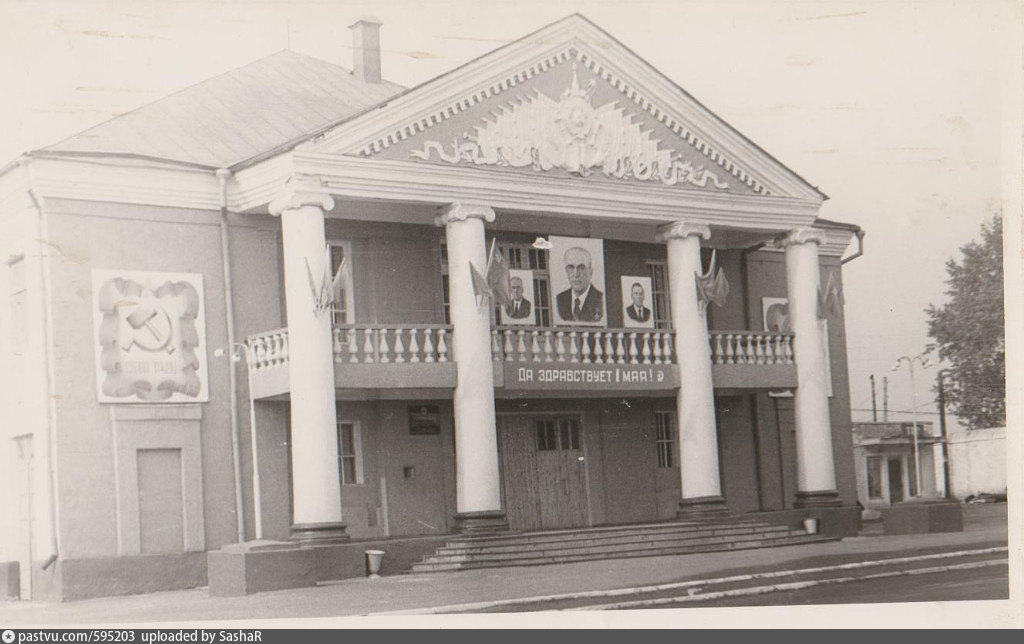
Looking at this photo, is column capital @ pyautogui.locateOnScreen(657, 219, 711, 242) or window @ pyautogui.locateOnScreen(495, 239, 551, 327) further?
window @ pyautogui.locateOnScreen(495, 239, 551, 327)

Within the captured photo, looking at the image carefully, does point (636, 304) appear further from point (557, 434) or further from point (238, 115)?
point (238, 115)

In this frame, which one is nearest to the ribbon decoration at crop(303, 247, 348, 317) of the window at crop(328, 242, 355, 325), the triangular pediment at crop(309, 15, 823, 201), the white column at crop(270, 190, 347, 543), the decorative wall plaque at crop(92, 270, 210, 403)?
the white column at crop(270, 190, 347, 543)

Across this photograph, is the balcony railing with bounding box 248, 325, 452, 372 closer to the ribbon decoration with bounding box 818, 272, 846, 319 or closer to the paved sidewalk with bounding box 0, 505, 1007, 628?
the paved sidewalk with bounding box 0, 505, 1007, 628

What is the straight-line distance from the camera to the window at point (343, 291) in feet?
82.6

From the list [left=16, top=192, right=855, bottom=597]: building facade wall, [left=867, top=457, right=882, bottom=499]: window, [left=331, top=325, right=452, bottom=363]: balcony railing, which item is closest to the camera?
[left=16, top=192, right=855, bottom=597]: building facade wall

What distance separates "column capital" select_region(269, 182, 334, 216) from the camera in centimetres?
2258

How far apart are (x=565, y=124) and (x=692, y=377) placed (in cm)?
508

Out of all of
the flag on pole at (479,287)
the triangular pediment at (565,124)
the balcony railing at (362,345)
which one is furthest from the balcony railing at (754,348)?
the balcony railing at (362,345)

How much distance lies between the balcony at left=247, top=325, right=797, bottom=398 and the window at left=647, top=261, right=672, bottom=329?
482 millimetres

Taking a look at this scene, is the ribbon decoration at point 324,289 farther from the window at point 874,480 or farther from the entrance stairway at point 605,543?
the window at point 874,480

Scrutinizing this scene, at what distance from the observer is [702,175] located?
87.9ft

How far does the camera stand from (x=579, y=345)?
2695 centimetres

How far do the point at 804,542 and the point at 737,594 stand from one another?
8.06 metres

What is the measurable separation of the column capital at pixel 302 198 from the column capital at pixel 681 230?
22.0 ft
